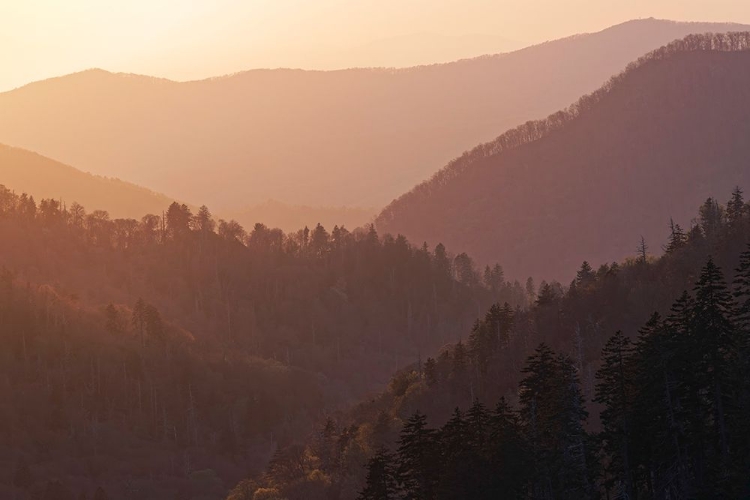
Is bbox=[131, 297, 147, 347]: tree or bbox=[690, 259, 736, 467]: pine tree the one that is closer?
bbox=[690, 259, 736, 467]: pine tree

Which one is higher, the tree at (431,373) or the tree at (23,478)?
the tree at (431,373)

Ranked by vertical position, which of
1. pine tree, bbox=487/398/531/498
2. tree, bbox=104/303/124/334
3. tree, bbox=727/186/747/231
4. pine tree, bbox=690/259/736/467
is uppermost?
tree, bbox=727/186/747/231

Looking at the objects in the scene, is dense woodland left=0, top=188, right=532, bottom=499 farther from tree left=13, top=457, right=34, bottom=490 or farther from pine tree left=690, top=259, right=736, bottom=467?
pine tree left=690, top=259, right=736, bottom=467

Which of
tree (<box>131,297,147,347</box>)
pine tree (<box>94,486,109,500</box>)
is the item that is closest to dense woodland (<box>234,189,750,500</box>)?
pine tree (<box>94,486,109,500</box>)

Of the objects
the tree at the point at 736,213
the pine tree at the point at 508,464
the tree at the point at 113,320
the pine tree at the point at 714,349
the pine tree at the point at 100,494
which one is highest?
the tree at the point at 736,213

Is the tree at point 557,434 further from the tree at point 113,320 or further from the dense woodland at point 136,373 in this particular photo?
the tree at point 113,320

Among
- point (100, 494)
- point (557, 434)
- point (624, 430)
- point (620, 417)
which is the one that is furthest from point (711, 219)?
point (624, 430)

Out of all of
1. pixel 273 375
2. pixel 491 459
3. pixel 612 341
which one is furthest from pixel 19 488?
pixel 612 341

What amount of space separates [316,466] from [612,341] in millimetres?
53881

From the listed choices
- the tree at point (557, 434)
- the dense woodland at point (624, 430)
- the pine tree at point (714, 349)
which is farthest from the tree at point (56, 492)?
the pine tree at point (714, 349)

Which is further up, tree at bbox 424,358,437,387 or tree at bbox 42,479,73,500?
tree at bbox 424,358,437,387

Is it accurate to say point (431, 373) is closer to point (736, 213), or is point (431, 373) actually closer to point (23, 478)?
point (736, 213)

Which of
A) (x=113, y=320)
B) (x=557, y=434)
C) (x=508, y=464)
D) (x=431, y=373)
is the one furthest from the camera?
(x=113, y=320)

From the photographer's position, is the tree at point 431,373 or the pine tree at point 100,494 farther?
the pine tree at point 100,494
